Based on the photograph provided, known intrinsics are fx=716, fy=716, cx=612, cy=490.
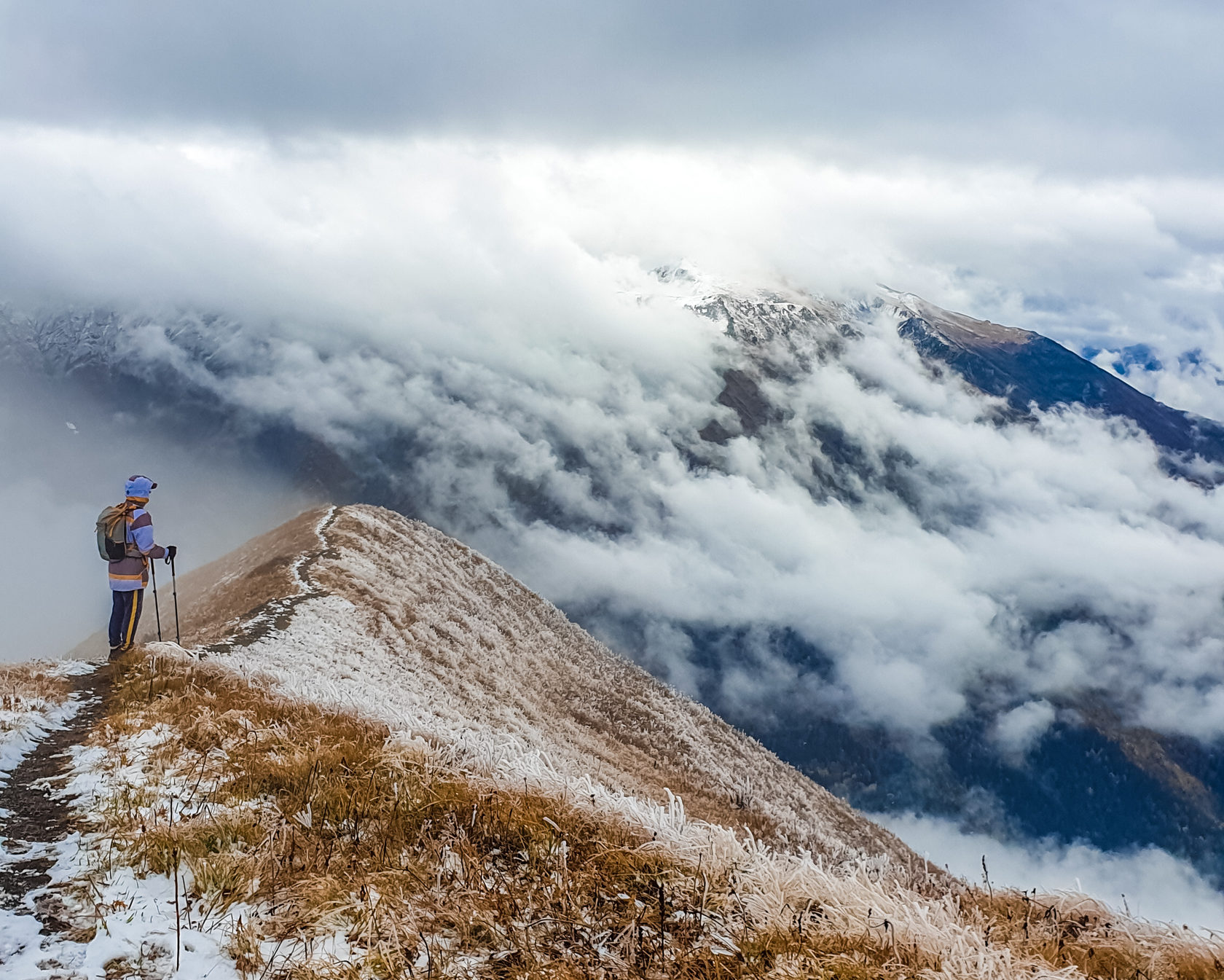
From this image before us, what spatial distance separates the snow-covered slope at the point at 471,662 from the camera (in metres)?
24.3

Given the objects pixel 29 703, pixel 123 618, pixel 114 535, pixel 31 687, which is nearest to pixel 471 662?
pixel 123 618

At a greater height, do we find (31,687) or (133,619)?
(31,687)

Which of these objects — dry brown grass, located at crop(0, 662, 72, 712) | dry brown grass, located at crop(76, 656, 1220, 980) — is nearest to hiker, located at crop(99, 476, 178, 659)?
dry brown grass, located at crop(0, 662, 72, 712)

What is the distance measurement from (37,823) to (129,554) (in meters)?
12.1

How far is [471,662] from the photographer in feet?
112

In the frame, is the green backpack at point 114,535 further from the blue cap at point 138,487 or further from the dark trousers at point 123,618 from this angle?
the dark trousers at point 123,618

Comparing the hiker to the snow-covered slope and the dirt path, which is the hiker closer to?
the snow-covered slope

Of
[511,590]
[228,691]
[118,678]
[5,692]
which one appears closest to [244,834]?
[228,691]

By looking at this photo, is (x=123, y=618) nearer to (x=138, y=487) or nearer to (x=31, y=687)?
(x=138, y=487)

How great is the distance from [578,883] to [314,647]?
22603 mm

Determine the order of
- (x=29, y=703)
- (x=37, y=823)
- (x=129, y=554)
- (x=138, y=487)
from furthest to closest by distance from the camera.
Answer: (x=129, y=554)
(x=138, y=487)
(x=29, y=703)
(x=37, y=823)

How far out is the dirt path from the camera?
4.86 m

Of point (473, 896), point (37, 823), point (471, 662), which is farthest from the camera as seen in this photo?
point (471, 662)

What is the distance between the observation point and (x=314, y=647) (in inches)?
984
